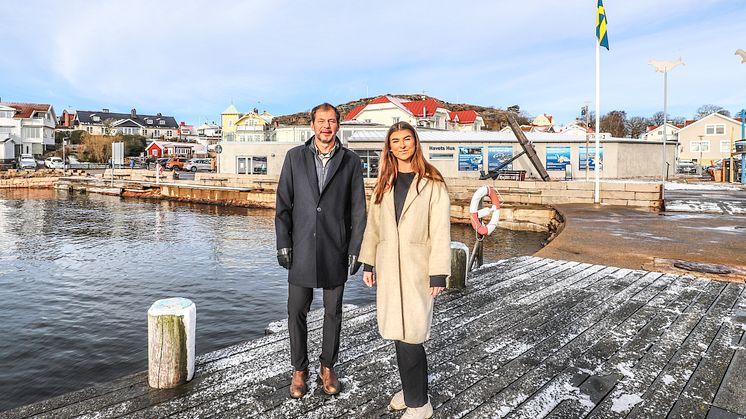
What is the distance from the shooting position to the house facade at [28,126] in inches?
2591

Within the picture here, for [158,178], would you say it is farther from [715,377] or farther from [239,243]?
[715,377]

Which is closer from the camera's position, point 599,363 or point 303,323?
point 303,323

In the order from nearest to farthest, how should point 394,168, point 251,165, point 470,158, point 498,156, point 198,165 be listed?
1. point 394,168
2. point 498,156
3. point 470,158
4. point 251,165
5. point 198,165

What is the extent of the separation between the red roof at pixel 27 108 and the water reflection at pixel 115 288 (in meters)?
57.9

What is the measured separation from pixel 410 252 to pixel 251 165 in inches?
1302

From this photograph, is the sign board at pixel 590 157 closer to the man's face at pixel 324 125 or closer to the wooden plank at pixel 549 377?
the wooden plank at pixel 549 377

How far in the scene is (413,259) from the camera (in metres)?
2.95

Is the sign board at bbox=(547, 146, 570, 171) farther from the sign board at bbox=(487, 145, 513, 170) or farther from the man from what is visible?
the man

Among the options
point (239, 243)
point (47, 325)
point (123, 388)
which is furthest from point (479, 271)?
point (239, 243)

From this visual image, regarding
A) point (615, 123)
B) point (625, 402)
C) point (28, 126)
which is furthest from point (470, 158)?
point (615, 123)

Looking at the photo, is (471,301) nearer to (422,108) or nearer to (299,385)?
(299,385)

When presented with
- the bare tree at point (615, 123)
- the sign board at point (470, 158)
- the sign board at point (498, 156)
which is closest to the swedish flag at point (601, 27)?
the sign board at point (498, 156)

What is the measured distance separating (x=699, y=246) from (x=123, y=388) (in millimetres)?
9934

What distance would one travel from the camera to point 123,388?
351cm
